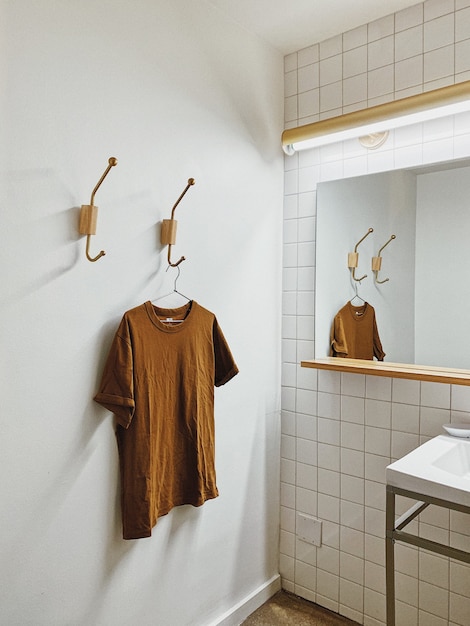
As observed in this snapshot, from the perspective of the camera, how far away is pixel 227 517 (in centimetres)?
197

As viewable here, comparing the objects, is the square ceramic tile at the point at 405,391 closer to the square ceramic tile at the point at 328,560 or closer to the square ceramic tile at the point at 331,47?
the square ceramic tile at the point at 328,560

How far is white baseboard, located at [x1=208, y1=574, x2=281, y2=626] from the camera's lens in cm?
195

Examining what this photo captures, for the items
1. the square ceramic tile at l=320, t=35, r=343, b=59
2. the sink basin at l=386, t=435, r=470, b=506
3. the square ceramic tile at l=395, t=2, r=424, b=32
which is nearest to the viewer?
the sink basin at l=386, t=435, r=470, b=506

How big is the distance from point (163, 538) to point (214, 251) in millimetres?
1051

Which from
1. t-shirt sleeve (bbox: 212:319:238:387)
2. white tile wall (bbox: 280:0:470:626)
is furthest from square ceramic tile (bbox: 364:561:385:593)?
t-shirt sleeve (bbox: 212:319:238:387)

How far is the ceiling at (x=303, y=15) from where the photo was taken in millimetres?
1868

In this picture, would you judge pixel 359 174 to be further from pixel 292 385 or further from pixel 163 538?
pixel 163 538

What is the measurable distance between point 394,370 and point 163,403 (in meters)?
0.85

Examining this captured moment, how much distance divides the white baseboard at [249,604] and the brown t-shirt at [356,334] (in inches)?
42.3

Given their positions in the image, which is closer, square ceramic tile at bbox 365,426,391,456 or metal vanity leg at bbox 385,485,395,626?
metal vanity leg at bbox 385,485,395,626

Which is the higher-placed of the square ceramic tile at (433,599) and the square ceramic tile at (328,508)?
the square ceramic tile at (328,508)

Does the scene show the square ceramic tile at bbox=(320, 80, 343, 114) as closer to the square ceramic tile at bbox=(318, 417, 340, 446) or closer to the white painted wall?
the white painted wall

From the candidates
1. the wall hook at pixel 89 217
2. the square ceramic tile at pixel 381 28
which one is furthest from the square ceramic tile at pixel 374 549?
the square ceramic tile at pixel 381 28

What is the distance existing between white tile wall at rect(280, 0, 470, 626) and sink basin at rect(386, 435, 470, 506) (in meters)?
0.20
